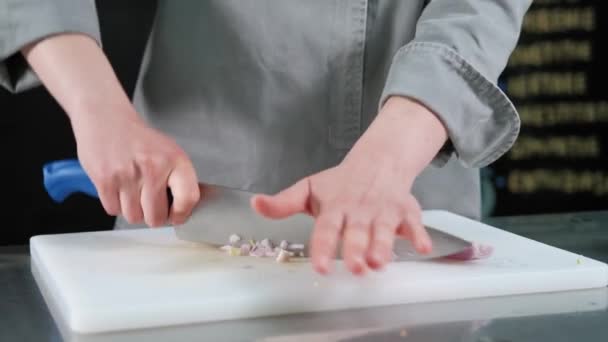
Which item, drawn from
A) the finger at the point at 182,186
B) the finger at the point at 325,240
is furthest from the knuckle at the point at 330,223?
the finger at the point at 182,186

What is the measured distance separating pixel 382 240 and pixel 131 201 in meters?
0.23

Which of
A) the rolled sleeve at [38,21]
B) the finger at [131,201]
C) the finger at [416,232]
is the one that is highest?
the rolled sleeve at [38,21]

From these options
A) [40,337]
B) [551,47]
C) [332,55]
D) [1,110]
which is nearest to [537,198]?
[551,47]

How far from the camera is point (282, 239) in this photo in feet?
2.77

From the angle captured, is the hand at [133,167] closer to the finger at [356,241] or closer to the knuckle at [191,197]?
the knuckle at [191,197]

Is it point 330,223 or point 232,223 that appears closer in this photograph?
point 330,223

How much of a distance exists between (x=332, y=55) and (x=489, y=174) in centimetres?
76

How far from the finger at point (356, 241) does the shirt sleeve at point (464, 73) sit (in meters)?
0.17

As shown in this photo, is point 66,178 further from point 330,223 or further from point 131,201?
point 330,223

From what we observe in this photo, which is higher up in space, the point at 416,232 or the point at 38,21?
the point at 38,21

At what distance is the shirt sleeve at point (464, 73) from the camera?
32.1 inches

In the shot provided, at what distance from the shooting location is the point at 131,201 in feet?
2.54

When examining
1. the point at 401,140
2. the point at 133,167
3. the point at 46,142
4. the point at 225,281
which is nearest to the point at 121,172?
the point at 133,167

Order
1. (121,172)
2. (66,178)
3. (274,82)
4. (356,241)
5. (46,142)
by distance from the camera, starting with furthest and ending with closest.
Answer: (46,142) → (274,82) → (66,178) → (121,172) → (356,241)
